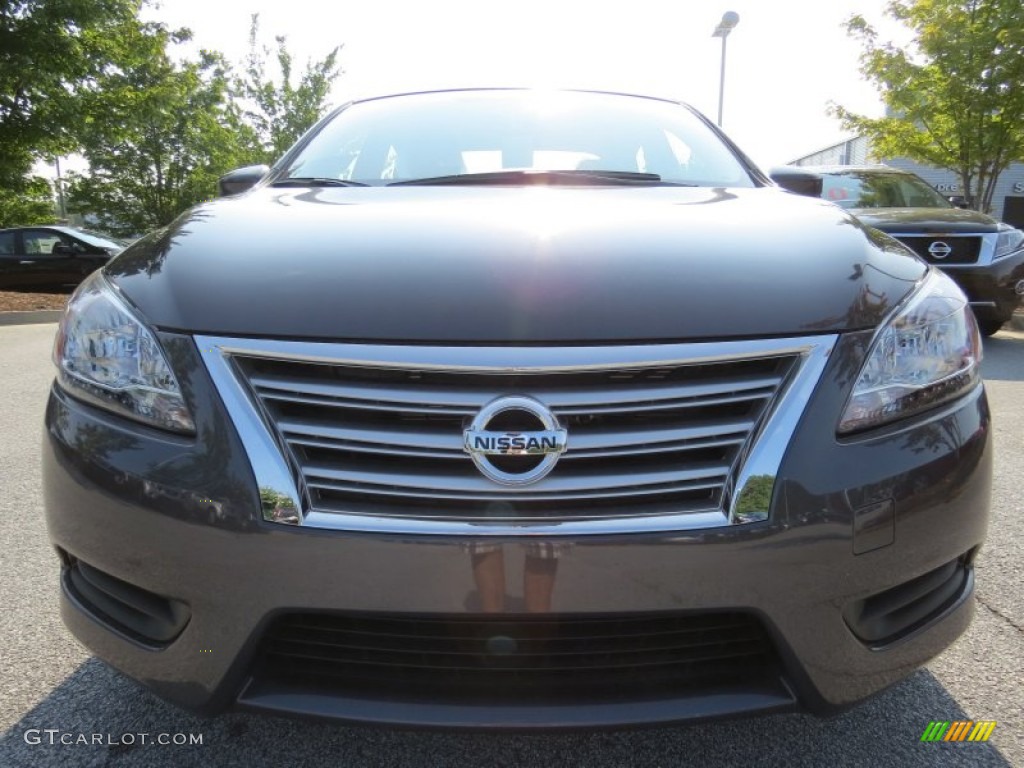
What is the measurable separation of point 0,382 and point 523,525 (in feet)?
18.4

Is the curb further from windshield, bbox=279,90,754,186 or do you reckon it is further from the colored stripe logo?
the colored stripe logo

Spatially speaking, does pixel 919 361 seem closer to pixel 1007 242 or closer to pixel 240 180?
pixel 240 180

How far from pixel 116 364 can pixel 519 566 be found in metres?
0.81

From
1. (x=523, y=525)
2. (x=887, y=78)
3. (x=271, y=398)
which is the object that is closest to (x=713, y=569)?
(x=523, y=525)

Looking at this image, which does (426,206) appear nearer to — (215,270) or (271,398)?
(215,270)

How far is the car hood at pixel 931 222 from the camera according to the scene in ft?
21.3

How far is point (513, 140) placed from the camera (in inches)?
97.3

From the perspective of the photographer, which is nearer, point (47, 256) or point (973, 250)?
point (973, 250)

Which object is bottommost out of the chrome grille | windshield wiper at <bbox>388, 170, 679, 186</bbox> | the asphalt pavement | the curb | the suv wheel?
the curb

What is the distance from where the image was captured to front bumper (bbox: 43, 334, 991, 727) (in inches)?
46.9

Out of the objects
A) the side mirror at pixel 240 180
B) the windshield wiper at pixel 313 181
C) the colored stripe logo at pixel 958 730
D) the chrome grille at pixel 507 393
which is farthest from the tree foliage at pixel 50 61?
the colored stripe logo at pixel 958 730

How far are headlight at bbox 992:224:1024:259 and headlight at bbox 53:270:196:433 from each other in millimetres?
6976

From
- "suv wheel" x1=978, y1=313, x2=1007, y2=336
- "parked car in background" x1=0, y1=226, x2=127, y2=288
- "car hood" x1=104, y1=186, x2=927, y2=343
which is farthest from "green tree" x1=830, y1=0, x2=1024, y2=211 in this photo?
"parked car in background" x1=0, y1=226, x2=127, y2=288
